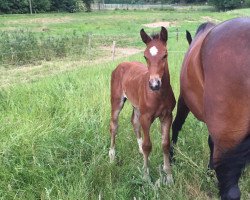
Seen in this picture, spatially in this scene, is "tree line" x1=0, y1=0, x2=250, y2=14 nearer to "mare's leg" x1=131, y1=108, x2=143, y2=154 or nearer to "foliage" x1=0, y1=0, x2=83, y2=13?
"foliage" x1=0, y1=0, x2=83, y2=13

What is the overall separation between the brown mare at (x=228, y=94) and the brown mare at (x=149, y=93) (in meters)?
0.68

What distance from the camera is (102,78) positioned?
7.18m

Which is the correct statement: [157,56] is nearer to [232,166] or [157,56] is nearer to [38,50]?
[232,166]

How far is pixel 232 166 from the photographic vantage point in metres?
2.56

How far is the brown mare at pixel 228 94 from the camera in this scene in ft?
7.61

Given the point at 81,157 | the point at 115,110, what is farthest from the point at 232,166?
the point at 115,110

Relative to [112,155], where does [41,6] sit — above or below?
below

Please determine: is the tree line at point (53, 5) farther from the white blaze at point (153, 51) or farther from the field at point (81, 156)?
the white blaze at point (153, 51)

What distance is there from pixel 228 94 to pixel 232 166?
0.54 metres

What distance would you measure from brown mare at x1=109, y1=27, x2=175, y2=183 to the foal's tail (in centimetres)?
94

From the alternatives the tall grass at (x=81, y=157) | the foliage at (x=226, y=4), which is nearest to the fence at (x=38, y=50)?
the tall grass at (x=81, y=157)

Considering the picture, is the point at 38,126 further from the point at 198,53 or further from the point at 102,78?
the point at 102,78

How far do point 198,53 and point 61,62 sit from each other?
10.9 metres

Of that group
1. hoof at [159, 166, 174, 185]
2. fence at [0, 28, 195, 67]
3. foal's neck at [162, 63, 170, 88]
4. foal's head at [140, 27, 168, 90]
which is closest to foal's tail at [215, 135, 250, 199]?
hoof at [159, 166, 174, 185]
